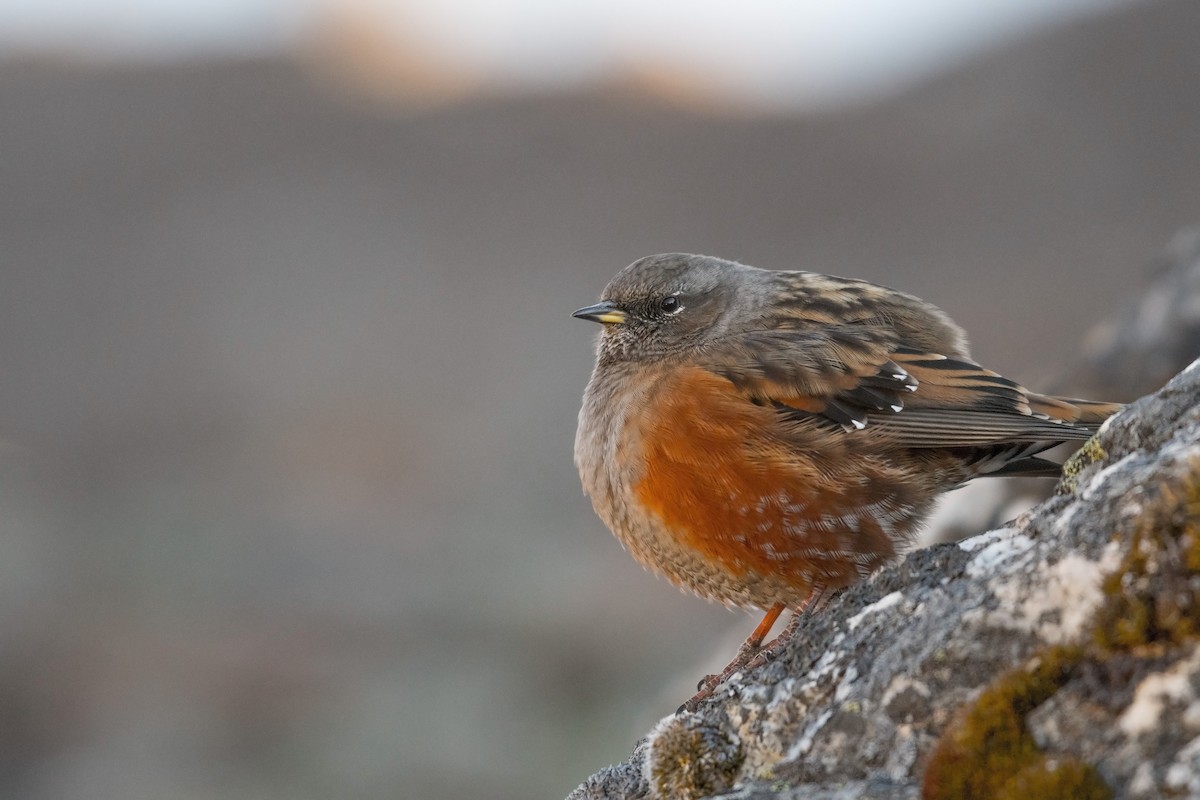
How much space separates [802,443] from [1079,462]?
1.60 m

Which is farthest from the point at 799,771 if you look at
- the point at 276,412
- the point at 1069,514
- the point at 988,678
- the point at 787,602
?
the point at 276,412

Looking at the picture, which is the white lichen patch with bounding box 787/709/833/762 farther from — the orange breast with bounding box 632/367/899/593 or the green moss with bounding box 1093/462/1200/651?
the orange breast with bounding box 632/367/899/593

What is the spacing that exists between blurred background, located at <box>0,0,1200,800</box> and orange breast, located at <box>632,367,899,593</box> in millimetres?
2423

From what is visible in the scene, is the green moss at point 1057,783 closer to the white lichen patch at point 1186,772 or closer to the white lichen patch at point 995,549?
the white lichen patch at point 1186,772

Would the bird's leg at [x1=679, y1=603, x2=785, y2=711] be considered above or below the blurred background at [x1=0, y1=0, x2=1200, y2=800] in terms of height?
below

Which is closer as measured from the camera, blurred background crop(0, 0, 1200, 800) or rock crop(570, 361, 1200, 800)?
rock crop(570, 361, 1200, 800)

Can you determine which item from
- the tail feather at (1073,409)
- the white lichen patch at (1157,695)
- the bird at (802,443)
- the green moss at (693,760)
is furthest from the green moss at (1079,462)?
the tail feather at (1073,409)

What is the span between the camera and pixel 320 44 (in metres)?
31.5

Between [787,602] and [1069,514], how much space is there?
2.07 m

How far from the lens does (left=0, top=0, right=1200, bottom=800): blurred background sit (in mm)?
12242

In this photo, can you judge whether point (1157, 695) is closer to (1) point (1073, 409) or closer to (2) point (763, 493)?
(2) point (763, 493)

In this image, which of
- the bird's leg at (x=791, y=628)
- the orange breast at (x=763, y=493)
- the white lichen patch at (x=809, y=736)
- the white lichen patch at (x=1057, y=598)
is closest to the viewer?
the white lichen patch at (x=1057, y=598)

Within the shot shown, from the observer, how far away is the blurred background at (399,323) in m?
12.2

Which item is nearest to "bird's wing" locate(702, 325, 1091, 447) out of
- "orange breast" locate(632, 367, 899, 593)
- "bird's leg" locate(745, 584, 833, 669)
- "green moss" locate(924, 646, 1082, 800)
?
"orange breast" locate(632, 367, 899, 593)
